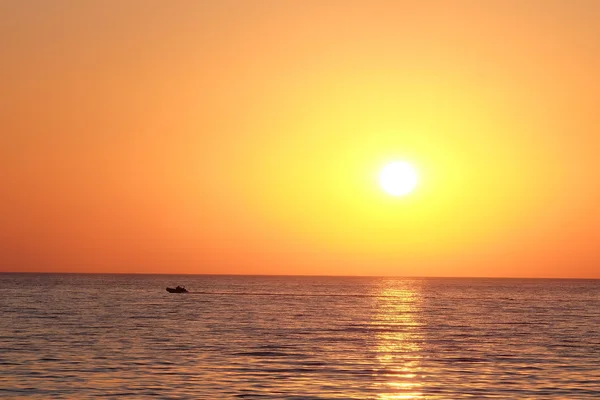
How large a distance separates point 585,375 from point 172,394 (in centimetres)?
2424

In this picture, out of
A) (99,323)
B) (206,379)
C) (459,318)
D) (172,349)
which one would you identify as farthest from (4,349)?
(459,318)

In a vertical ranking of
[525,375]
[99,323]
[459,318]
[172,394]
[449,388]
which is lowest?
[172,394]

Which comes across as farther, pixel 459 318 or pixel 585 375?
pixel 459 318

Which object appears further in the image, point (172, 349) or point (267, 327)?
point (267, 327)

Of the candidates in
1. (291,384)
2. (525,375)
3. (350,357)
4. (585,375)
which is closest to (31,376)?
(291,384)

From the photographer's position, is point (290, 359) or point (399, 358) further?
point (399, 358)

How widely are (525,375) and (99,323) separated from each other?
5127 centimetres

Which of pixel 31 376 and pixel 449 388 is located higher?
pixel 449 388

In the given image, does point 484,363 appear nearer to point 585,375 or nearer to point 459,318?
point 585,375

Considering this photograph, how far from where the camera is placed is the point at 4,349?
61.9m

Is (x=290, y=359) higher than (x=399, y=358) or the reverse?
the reverse

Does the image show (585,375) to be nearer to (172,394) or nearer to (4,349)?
(172,394)

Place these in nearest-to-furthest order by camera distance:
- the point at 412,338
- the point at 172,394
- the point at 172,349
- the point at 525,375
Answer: the point at 172,394 → the point at 525,375 → the point at 172,349 → the point at 412,338

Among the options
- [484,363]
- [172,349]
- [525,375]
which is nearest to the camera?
[525,375]
